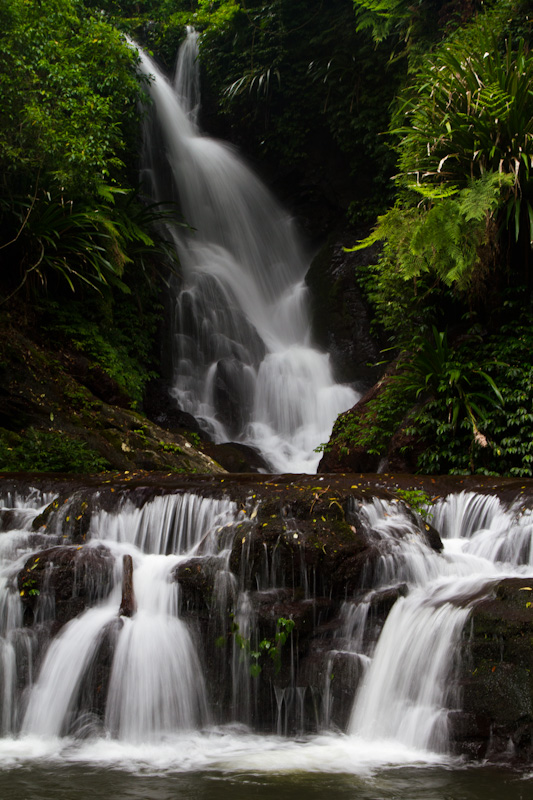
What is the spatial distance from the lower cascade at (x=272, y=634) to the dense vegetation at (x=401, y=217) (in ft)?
9.97

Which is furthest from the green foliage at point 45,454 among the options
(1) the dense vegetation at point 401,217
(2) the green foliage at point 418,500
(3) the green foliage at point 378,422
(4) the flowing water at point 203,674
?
(2) the green foliage at point 418,500

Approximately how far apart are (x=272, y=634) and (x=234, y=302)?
1088cm

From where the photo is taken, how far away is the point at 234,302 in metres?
→ 14.8

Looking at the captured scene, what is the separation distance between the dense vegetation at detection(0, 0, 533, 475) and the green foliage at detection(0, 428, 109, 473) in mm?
146

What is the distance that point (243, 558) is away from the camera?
5070 millimetres

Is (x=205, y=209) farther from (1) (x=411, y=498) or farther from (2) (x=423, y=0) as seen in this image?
(1) (x=411, y=498)

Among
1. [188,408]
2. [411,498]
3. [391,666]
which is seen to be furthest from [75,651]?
[188,408]

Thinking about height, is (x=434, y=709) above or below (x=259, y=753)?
above

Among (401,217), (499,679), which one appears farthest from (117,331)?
(499,679)

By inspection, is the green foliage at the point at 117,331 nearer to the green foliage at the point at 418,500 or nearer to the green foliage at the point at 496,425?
the green foliage at the point at 496,425

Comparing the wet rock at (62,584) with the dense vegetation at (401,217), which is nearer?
the wet rock at (62,584)

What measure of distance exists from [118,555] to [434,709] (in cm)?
272

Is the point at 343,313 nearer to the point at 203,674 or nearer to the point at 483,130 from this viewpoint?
the point at 483,130

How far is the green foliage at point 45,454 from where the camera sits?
7980 millimetres
